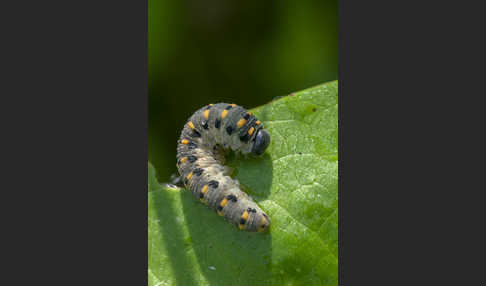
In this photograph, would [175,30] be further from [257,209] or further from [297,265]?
[297,265]

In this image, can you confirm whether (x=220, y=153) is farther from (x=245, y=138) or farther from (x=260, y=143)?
(x=260, y=143)

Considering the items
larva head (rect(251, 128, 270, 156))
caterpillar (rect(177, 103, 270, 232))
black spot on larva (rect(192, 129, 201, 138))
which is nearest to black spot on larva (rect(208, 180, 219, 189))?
caterpillar (rect(177, 103, 270, 232))

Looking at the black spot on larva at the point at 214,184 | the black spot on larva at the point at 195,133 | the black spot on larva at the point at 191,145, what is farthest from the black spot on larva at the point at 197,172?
the black spot on larva at the point at 195,133

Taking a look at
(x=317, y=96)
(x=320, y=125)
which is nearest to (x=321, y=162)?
(x=320, y=125)

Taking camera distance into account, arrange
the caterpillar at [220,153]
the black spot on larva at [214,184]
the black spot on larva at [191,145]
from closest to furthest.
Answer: the caterpillar at [220,153] → the black spot on larva at [214,184] → the black spot on larva at [191,145]

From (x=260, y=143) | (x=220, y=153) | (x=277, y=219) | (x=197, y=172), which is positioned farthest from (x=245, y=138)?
(x=277, y=219)

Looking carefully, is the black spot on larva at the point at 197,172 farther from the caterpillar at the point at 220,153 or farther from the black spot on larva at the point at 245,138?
the black spot on larva at the point at 245,138
